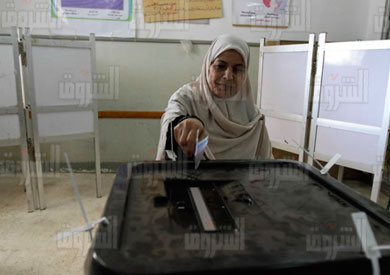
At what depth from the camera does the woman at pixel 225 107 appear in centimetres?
130

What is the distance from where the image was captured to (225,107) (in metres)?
1.47

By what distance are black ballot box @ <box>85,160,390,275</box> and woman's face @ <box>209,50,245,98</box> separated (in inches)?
23.6

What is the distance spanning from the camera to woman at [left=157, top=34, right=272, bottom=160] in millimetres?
1299

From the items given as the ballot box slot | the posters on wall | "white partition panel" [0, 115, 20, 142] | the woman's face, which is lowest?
"white partition panel" [0, 115, 20, 142]

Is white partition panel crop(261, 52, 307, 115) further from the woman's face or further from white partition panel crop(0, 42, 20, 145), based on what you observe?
white partition panel crop(0, 42, 20, 145)

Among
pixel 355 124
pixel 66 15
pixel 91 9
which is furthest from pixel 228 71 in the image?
pixel 66 15

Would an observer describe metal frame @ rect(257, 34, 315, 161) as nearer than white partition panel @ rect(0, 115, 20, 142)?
No

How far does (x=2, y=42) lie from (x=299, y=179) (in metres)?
2.20

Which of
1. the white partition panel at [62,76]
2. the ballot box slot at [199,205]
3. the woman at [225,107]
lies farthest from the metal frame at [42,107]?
the ballot box slot at [199,205]

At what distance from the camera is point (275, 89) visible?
8.93 ft

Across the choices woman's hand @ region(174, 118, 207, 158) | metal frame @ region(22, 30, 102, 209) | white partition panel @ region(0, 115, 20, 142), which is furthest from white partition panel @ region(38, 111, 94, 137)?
woman's hand @ region(174, 118, 207, 158)

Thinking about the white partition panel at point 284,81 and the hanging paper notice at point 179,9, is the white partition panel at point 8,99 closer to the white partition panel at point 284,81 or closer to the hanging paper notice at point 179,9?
the hanging paper notice at point 179,9

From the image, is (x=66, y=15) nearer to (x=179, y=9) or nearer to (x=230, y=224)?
(x=179, y=9)

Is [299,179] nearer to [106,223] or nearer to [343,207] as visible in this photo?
[343,207]
